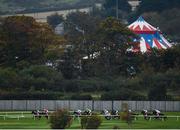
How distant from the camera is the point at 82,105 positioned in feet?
214

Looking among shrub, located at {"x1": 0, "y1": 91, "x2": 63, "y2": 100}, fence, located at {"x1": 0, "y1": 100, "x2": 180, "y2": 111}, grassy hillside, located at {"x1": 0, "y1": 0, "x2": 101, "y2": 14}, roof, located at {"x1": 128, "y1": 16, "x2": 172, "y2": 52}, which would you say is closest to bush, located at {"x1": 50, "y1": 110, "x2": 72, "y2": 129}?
fence, located at {"x1": 0, "y1": 100, "x2": 180, "y2": 111}

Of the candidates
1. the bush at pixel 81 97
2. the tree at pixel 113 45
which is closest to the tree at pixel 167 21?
the tree at pixel 113 45

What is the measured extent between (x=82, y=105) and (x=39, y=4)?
104m

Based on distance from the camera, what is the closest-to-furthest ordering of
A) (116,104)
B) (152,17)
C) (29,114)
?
(29,114) < (116,104) < (152,17)

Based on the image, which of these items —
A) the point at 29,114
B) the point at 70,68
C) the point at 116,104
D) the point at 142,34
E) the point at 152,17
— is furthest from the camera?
the point at 152,17

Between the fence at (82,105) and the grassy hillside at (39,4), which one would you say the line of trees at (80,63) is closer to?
the fence at (82,105)

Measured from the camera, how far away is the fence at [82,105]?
6488 centimetres

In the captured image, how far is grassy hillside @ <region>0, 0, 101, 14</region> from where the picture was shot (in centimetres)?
16012

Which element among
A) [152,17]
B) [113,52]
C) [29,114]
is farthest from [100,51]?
[152,17]

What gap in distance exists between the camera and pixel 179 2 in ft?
425

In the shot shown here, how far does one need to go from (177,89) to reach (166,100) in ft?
16.9

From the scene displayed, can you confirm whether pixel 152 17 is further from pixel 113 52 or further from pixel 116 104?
pixel 116 104

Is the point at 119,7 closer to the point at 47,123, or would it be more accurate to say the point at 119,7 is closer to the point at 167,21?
the point at 167,21

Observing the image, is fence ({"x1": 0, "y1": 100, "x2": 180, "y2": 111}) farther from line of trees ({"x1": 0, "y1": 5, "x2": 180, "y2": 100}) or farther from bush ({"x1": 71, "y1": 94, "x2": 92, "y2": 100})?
line of trees ({"x1": 0, "y1": 5, "x2": 180, "y2": 100})
